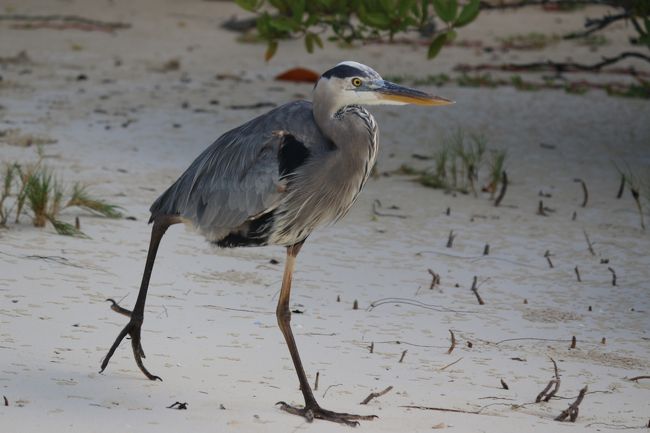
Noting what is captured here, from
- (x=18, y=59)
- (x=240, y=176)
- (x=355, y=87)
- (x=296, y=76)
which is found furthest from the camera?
(x=18, y=59)

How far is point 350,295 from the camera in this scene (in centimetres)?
524

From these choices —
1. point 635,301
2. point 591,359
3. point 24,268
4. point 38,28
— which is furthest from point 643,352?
point 38,28

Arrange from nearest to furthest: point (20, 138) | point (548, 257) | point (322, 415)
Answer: point (322, 415) < point (548, 257) < point (20, 138)

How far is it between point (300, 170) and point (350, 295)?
1505 millimetres

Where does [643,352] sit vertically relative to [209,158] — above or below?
below

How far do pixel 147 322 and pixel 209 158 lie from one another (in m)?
0.81

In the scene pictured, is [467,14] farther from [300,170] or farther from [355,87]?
[300,170]

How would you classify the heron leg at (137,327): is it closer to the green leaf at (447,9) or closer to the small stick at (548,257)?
the small stick at (548,257)

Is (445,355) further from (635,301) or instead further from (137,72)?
(137,72)

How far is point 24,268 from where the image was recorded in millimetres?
4980

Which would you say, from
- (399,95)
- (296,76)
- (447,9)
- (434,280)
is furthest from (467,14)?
(296,76)

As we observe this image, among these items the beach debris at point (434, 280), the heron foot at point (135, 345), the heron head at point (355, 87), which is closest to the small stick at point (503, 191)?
the beach debris at point (434, 280)

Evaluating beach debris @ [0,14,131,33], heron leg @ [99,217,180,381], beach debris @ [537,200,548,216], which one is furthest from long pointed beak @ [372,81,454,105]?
beach debris @ [0,14,131,33]

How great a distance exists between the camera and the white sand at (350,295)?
3.83 meters
